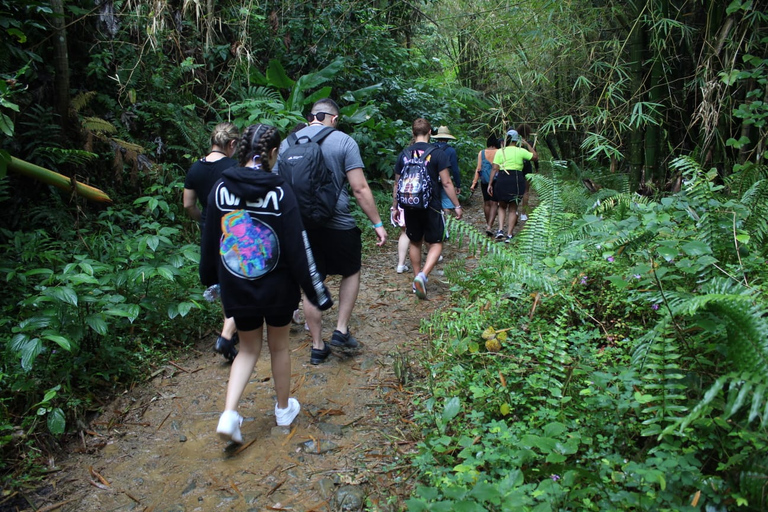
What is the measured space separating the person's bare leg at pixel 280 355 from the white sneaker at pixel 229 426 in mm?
339

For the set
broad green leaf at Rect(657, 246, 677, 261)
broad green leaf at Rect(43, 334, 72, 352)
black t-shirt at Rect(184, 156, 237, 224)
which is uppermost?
broad green leaf at Rect(657, 246, 677, 261)

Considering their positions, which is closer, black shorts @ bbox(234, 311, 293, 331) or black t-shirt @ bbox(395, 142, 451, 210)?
black shorts @ bbox(234, 311, 293, 331)

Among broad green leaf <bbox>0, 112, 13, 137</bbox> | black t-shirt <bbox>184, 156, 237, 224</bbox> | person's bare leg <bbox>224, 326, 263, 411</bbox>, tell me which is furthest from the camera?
black t-shirt <bbox>184, 156, 237, 224</bbox>

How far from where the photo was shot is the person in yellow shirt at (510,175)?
25.4 feet

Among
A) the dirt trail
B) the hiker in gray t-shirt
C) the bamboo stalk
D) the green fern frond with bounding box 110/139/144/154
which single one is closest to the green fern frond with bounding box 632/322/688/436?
the dirt trail

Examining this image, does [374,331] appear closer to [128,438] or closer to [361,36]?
[128,438]

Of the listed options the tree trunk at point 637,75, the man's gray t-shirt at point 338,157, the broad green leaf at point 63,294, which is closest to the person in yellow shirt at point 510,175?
the tree trunk at point 637,75

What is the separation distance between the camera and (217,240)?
307 cm

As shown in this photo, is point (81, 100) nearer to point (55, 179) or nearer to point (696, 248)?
point (55, 179)

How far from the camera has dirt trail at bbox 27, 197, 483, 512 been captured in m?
2.83

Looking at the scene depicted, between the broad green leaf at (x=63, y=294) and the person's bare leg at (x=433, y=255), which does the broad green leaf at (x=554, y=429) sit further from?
the person's bare leg at (x=433, y=255)

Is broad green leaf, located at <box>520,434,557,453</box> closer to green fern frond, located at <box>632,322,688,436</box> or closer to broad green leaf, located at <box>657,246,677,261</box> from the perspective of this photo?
green fern frond, located at <box>632,322,688,436</box>

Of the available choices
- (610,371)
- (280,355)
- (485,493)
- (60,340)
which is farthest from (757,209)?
(60,340)

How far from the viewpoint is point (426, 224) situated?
572cm
